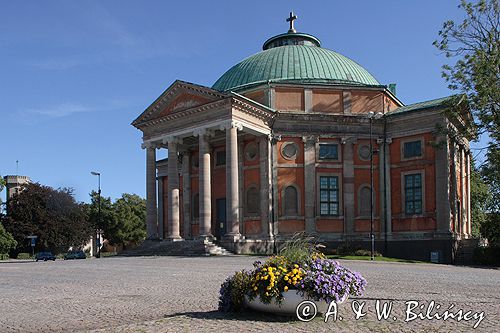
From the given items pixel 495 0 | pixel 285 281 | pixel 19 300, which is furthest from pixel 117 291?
pixel 495 0

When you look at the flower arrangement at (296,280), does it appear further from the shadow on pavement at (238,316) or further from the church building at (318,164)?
the church building at (318,164)

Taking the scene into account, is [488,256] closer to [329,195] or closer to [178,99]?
[329,195]

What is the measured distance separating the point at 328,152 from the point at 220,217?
11.1 metres

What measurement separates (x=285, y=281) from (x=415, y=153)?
35114mm

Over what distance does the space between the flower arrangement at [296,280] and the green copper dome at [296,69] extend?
3592 cm

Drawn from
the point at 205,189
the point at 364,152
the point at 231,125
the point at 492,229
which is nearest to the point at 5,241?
the point at 205,189

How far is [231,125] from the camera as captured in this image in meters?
39.7

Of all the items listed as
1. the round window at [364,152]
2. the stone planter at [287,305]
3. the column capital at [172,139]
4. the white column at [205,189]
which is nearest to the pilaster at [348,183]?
the round window at [364,152]

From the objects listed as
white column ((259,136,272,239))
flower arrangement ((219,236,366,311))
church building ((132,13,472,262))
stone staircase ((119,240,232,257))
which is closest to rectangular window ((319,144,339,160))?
church building ((132,13,472,262))

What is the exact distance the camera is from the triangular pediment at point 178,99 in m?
41.4

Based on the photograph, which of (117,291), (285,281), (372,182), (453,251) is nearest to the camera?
(285,281)

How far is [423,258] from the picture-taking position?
40281 millimetres

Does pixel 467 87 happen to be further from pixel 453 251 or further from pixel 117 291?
pixel 117 291

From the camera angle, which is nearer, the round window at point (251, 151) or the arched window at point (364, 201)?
the arched window at point (364, 201)
